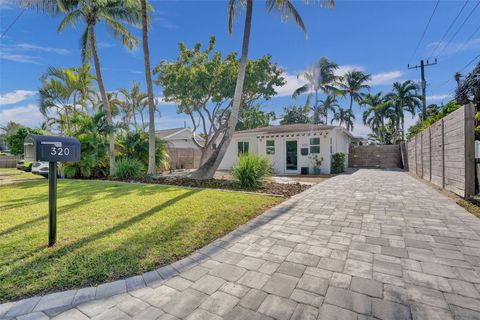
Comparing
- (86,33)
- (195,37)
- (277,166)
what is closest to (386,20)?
(277,166)

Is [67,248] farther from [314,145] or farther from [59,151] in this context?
[314,145]

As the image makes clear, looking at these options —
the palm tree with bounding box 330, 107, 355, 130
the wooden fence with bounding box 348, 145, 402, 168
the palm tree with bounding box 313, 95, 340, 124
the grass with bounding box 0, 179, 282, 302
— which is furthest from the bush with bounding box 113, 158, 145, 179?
the palm tree with bounding box 330, 107, 355, 130

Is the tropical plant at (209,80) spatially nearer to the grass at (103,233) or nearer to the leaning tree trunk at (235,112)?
the leaning tree trunk at (235,112)

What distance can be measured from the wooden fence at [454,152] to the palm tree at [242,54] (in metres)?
6.35

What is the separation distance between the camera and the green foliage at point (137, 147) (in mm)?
12172

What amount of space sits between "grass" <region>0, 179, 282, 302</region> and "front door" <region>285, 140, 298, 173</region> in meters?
8.65

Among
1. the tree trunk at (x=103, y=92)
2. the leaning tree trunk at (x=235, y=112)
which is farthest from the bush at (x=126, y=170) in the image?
the leaning tree trunk at (x=235, y=112)

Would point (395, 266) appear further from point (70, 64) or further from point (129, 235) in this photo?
point (70, 64)

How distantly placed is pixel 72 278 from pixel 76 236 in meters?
1.28

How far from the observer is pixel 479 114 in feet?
19.4

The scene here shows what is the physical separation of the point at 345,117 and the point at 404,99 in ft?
22.8

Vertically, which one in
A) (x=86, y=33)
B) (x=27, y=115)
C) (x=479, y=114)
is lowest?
(x=479, y=114)

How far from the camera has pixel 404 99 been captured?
1050 inches

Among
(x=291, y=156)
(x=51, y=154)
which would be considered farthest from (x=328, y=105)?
(x=51, y=154)
